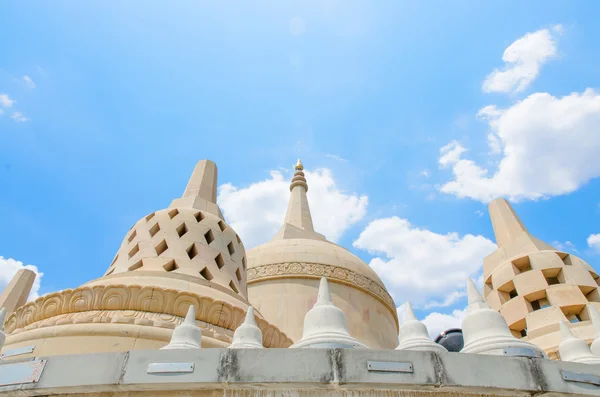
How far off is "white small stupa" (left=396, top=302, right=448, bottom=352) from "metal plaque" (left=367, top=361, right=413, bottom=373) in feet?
3.58

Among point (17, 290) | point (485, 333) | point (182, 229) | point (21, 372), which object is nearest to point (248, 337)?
point (21, 372)

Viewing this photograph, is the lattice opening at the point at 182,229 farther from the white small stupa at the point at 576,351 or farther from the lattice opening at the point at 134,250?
the white small stupa at the point at 576,351

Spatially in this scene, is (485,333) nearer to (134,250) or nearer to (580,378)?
(580,378)

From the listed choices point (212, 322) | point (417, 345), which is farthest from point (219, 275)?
point (417, 345)

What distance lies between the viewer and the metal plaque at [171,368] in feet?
13.6

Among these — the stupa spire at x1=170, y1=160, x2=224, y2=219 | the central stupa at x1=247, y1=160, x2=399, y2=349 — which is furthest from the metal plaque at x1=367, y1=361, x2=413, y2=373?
the central stupa at x1=247, y1=160, x2=399, y2=349

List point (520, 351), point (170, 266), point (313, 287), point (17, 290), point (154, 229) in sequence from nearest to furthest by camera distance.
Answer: point (520, 351) → point (170, 266) → point (154, 229) → point (313, 287) → point (17, 290)

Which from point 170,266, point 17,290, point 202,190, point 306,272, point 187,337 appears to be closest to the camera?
point 187,337

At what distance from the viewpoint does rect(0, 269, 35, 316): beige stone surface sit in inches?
616

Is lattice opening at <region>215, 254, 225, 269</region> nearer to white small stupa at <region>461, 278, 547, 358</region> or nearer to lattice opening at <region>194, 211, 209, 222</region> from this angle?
lattice opening at <region>194, 211, 209, 222</region>

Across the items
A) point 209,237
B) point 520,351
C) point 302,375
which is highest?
point 209,237

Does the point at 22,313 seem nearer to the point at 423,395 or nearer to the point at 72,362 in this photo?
the point at 72,362

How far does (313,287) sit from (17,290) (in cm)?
983

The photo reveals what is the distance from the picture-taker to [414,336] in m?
5.41
